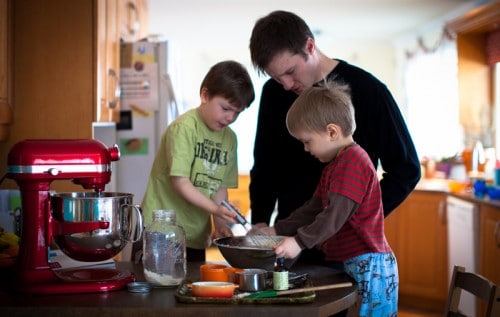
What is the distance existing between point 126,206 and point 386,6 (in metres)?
4.95

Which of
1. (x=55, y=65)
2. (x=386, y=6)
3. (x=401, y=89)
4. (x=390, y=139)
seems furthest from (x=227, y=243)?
(x=401, y=89)

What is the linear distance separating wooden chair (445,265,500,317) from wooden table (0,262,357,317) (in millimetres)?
361

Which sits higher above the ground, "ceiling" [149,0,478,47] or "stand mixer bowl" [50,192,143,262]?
"ceiling" [149,0,478,47]

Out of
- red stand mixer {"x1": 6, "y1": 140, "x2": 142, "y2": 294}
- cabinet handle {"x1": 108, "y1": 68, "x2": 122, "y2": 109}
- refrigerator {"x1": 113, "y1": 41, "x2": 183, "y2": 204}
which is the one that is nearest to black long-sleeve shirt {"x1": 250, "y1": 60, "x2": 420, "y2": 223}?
red stand mixer {"x1": 6, "y1": 140, "x2": 142, "y2": 294}

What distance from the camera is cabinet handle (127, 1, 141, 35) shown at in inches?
160

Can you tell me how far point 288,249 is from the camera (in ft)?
5.72

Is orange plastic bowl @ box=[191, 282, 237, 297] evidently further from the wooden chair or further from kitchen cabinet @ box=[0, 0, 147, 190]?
kitchen cabinet @ box=[0, 0, 147, 190]

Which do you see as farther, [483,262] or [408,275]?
[408,275]

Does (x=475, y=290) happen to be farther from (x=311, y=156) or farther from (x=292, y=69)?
(x=292, y=69)

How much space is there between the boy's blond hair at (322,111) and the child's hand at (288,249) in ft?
1.06

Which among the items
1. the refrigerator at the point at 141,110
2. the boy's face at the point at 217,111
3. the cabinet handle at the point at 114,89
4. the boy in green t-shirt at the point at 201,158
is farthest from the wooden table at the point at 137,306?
the refrigerator at the point at 141,110

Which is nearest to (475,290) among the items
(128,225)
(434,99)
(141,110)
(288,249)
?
(288,249)

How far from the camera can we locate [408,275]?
5.56 metres

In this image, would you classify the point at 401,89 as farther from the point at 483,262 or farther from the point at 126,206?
the point at 126,206
